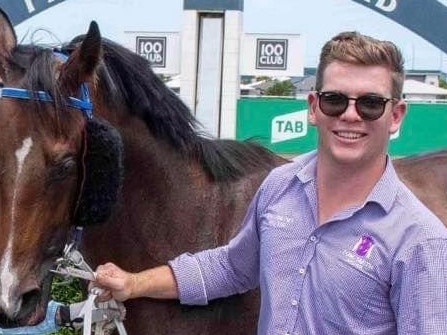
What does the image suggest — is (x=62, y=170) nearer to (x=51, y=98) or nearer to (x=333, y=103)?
(x=51, y=98)

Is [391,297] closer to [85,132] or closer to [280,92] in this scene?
[85,132]

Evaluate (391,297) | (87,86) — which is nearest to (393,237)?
(391,297)

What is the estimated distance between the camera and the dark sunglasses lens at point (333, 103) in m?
1.92

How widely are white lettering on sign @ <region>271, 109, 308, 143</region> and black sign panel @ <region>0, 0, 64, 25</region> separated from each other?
13.6 feet

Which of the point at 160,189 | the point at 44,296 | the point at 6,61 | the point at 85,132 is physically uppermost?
the point at 6,61

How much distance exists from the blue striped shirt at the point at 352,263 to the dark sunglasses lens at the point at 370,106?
0.57ft

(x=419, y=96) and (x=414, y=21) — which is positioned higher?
(x=414, y=21)

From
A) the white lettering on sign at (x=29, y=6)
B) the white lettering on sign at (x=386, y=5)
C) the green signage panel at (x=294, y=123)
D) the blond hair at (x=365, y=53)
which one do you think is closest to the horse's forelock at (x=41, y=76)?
the blond hair at (x=365, y=53)

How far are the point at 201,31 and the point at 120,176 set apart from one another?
784 centimetres

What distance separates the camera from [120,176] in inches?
106

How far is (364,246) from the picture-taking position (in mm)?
1889

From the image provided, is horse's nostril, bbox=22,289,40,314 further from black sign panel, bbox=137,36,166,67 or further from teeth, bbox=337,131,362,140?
black sign panel, bbox=137,36,166,67

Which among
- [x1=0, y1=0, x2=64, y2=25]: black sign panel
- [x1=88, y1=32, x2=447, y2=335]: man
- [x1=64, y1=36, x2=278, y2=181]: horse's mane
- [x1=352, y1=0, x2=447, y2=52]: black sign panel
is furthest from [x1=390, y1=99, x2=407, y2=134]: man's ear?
[x1=0, y1=0, x2=64, y2=25]: black sign panel

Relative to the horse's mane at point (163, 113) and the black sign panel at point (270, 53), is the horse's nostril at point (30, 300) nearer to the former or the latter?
the horse's mane at point (163, 113)
